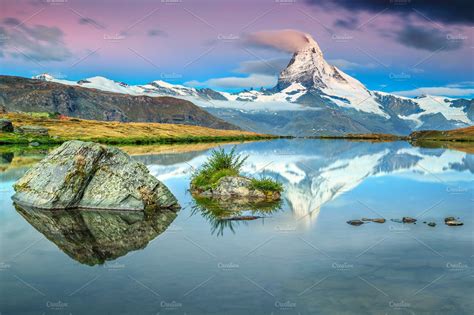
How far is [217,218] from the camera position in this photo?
88.4 ft

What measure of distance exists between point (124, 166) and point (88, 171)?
2106mm

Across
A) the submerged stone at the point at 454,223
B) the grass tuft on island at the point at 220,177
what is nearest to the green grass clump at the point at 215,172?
the grass tuft on island at the point at 220,177

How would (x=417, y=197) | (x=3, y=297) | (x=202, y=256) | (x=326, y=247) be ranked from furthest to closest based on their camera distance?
(x=417, y=197)
(x=326, y=247)
(x=202, y=256)
(x=3, y=297)

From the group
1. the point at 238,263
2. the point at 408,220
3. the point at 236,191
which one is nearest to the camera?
the point at 238,263

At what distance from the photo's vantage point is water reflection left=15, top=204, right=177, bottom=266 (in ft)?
63.2

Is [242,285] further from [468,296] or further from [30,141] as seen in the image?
[30,141]

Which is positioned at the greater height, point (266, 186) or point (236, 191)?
point (266, 186)

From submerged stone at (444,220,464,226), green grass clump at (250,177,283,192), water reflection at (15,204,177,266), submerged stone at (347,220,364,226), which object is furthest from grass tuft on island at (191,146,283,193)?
submerged stone at (444,220,464,226)

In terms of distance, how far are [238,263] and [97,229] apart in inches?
323

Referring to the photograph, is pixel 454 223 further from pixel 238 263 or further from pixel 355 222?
pixel 238 263

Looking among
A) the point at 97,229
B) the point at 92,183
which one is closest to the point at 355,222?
the point at 97,229

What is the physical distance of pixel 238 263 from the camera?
17859mm

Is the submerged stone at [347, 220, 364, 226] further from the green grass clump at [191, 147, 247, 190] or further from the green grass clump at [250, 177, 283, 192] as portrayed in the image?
the green grass clump at [191, 147, 247, 190]

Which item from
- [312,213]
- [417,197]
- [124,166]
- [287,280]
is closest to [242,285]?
[287,280]
